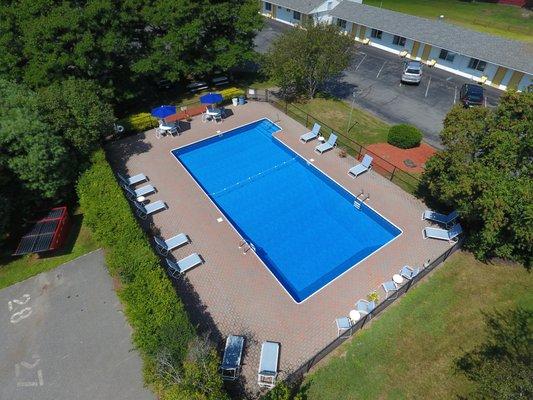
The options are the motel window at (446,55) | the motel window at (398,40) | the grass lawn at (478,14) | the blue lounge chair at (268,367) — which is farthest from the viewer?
the grass lawn at (478,14)

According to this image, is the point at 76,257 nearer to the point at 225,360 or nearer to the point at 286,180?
the point at 225,360

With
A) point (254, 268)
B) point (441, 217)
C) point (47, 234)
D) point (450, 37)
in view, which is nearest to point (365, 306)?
point (254, 268)

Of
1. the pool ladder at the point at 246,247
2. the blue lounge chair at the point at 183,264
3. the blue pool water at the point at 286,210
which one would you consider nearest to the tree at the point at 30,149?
the blue lounge chair at the point at 183,264

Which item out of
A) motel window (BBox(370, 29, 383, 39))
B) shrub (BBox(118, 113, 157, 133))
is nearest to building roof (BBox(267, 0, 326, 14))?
motel window (BBox(370, 29, 383, 39))

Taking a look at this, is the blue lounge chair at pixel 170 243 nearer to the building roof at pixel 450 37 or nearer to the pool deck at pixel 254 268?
the pool deck at pixel 254 268

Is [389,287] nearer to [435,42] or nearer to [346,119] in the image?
[346,119]

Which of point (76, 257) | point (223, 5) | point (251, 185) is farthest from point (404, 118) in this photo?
point (76, 257)
